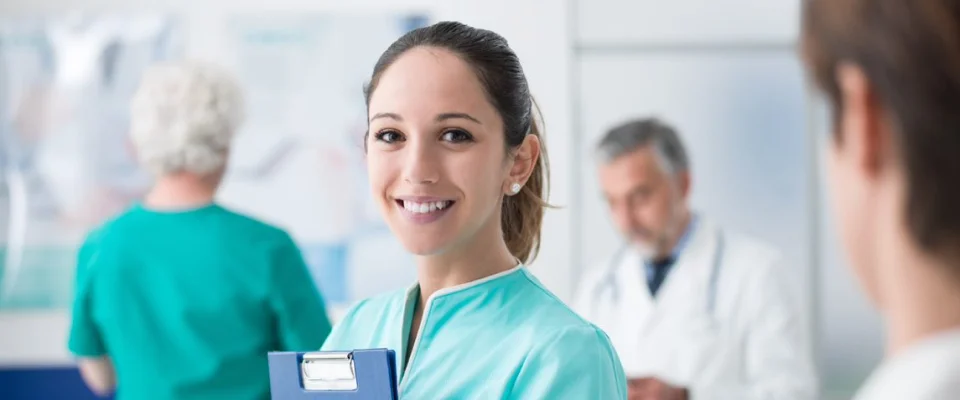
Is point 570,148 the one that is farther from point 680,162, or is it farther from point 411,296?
point 411,296

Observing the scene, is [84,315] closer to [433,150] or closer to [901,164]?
[433,150]

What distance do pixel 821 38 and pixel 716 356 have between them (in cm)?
222

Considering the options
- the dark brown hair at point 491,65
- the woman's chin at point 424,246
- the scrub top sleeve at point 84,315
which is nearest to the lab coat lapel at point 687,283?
the scrub top sleeve at point 84,315

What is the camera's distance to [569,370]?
1.17 m

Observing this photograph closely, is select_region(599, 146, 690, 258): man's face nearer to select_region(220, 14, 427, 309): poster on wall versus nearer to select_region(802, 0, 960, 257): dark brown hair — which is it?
select_region(220, 14, 427, 309): poster on wall

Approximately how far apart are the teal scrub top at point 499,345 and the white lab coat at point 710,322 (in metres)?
1.41

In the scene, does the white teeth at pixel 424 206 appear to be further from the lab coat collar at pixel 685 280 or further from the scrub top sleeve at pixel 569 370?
the lab coat collar at pixel 685 280

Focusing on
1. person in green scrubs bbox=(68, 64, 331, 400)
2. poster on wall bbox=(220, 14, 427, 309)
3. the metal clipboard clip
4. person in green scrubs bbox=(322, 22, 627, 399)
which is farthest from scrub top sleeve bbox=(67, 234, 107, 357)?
poster on wall bbox=(220, 14, 427, 309)

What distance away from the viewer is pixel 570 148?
3861 mm

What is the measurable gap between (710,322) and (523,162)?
1542mm

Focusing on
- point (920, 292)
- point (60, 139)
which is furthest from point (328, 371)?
point (60, 139)

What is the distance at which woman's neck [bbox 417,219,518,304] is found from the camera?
1.32 metres

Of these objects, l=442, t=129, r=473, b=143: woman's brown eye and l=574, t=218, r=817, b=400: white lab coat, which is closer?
l=442, t=129, r=473, b=143: woman's brown eye

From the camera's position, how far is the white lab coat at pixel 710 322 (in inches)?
103
